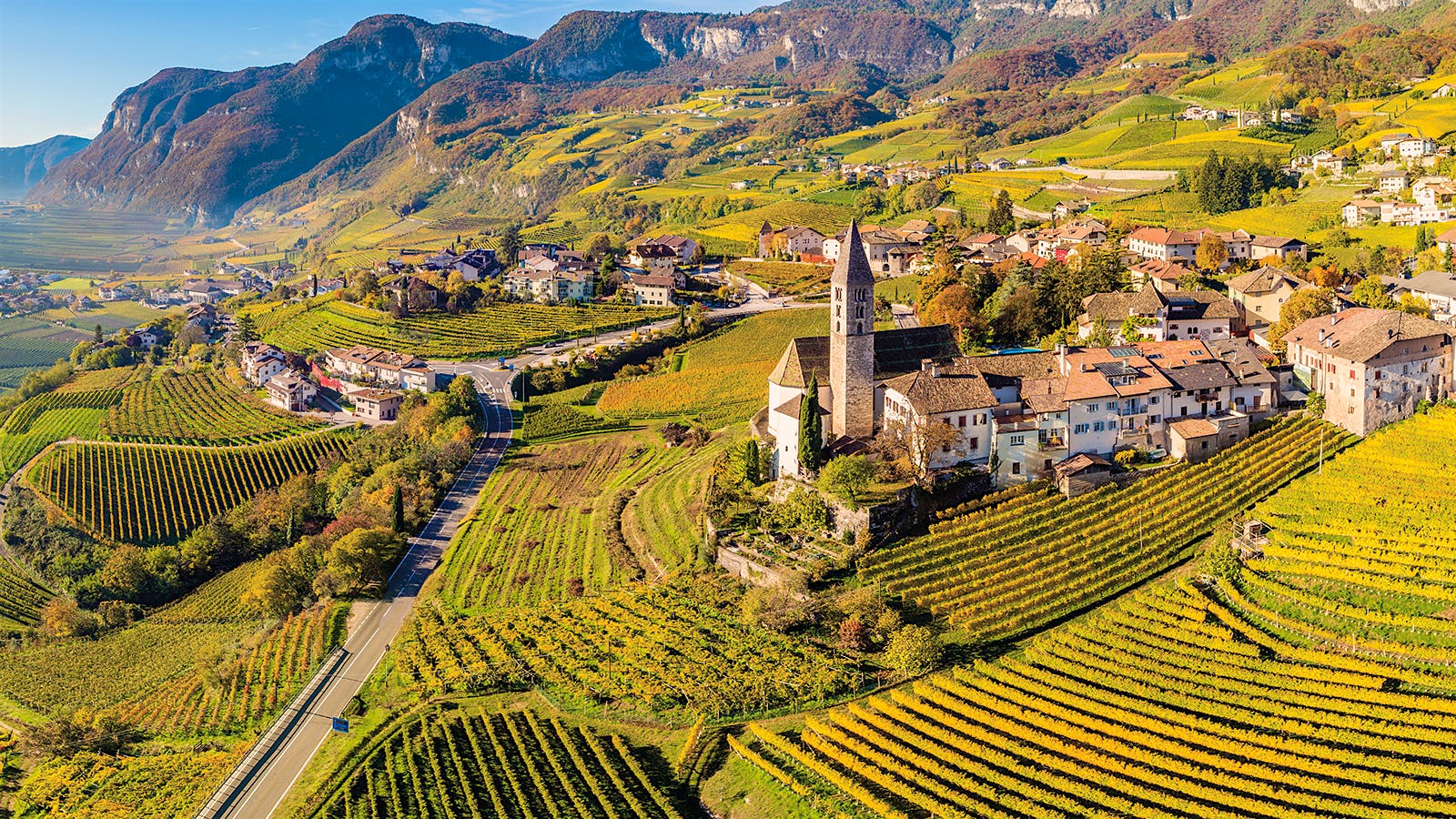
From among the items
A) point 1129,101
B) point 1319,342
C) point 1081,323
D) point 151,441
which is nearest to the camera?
point 1319,342

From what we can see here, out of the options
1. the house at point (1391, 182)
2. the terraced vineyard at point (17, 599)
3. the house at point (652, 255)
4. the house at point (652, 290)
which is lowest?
the terraced vineyard at point (17, 599)

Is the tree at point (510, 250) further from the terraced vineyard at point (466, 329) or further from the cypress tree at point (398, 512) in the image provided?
the cypress tree at point (398, 512)

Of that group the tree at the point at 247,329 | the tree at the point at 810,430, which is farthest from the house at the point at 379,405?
the tree at the point at 810,430

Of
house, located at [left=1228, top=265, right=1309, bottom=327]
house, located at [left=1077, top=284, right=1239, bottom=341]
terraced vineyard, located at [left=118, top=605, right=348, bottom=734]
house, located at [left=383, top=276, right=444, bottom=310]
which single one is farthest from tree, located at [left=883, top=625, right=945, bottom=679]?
house, located at [left=383, top=276, right=444, bottom=310]

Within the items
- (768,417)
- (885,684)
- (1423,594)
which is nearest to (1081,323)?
(768,417)

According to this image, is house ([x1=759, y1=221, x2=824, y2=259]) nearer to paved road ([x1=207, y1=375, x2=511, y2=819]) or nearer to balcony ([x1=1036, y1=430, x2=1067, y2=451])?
paved road ([x1=207, y1=375, x2=511, y2=819])

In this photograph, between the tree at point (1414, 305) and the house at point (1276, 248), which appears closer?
the tree at point (1414, 305)

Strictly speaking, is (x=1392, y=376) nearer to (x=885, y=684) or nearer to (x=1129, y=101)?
(x=885, y=684)
